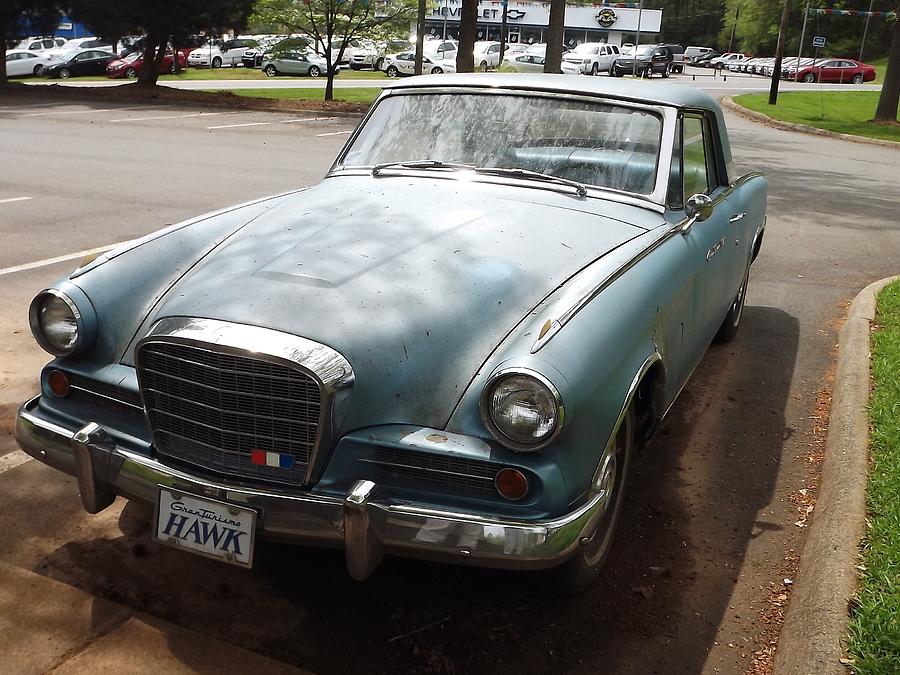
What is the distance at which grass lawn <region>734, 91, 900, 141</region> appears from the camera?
22016 mm

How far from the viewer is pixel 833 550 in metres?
3.37

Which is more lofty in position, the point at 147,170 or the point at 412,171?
the point at 412,171

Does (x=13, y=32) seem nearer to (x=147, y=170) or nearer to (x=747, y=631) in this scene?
(x=147, y=170)

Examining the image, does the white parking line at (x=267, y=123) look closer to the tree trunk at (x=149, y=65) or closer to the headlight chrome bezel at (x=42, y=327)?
the tree trunk at (x=149, y=65)

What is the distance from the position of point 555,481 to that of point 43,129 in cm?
1684

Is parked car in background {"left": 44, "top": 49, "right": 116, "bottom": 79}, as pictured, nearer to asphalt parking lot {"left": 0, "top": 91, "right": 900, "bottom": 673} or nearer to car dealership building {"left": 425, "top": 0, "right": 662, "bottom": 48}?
asphalt parking lot {"left": 0, "top": 91, "right": 900, "bottom": 673}

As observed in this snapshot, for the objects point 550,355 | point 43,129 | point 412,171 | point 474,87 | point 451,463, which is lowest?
point 43,129

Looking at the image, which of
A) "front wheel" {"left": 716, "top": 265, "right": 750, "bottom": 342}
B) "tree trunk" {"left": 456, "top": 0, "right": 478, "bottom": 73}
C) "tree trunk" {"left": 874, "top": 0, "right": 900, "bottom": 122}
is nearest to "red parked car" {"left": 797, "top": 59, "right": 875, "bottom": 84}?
"tree trunk" {"left": 874, "top": 0, "right": 900, "bottom": 122}

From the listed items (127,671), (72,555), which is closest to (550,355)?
(127,671)

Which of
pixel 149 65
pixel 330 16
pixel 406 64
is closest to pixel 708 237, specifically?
pixel 330 16

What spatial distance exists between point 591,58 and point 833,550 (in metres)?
44.1

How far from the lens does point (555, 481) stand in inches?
106

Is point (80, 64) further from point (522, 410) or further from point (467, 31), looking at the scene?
point (522, 410)

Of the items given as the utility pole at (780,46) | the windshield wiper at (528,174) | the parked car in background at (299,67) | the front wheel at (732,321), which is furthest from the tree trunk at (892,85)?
the parked car in background at (299,67)
